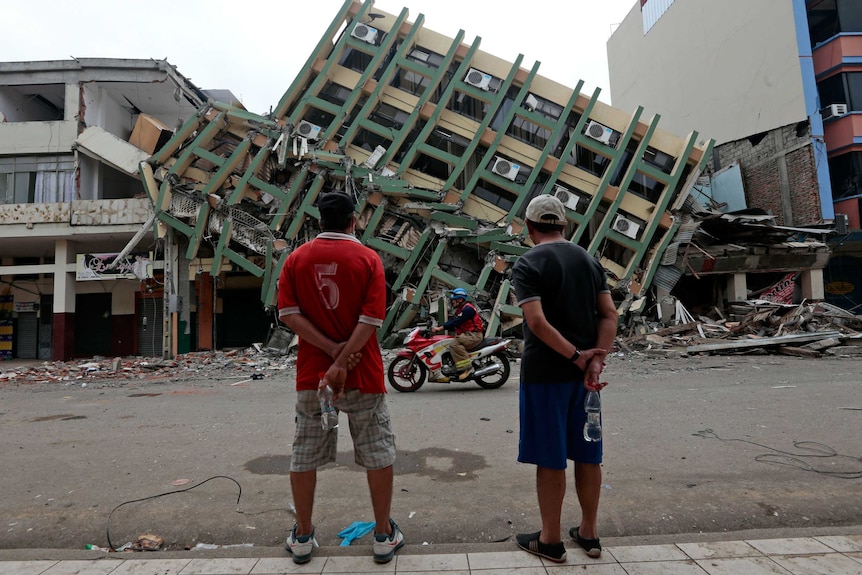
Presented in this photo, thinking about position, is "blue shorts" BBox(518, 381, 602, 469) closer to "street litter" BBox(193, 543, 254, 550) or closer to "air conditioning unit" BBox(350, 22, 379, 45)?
"street litter" BBox(193, 543, 254, 550)

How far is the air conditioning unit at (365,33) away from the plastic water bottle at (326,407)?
1631cm

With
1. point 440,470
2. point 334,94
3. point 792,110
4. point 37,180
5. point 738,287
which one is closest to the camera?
point 440,470

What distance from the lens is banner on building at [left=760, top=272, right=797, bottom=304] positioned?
15.3 metres

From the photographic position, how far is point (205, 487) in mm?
3385

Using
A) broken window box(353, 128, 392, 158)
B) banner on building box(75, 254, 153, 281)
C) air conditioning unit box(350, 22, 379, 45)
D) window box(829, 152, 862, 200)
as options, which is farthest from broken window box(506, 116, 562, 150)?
banner on building box(75, 254, 153, 281)

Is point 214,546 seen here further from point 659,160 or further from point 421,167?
point 659,160

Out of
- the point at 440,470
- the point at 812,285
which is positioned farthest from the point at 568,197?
the point at 440,470

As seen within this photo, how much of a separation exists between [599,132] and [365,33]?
8453mm

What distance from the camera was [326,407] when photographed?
2.25 meters

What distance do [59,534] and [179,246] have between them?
15.6 meters

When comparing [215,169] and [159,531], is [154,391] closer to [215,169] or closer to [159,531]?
[159,531]

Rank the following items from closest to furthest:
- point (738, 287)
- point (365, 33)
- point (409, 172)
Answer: point (738, 287) < point (409, 172) < point (365, 33)

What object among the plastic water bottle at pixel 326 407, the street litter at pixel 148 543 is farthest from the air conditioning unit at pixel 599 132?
the street litter at pixel 148 543

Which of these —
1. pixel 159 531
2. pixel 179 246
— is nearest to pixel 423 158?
pixel 179 246
